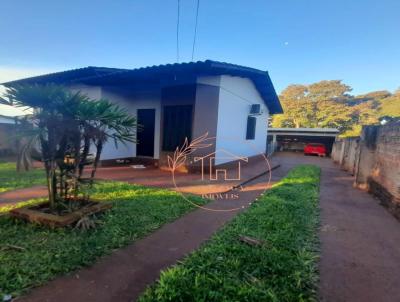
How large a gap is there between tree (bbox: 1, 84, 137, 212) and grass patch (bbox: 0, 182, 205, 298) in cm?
57

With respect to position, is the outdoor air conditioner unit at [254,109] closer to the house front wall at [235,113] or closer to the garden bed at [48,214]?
the house front wall at [235,113]

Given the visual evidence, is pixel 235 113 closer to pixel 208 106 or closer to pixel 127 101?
pixel 208 106

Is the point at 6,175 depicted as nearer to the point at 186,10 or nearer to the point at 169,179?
the point at 169,179

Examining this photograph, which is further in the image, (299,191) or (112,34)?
(112,34)

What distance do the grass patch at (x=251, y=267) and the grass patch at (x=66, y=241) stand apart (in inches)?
36.0

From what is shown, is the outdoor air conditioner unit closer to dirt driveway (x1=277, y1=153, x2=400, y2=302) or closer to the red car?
dirt driveway (x1=277, y1=153, x2=400, y2=302)

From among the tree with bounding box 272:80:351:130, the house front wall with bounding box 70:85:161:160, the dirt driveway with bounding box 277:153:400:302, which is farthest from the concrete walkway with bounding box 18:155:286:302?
the tree with bounding box 272:80:351:130

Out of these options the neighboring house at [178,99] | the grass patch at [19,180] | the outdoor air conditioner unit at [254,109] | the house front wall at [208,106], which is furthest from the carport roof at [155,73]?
the grass patch at [19,180]

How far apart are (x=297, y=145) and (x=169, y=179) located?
79.5 ft

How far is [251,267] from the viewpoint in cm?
224

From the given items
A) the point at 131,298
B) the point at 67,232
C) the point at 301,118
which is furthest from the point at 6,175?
the point at 301,118

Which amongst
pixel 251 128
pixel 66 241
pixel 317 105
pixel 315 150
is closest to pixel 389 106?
pixel 317 105

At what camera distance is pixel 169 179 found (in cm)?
655

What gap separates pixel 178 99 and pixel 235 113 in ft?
7.77
